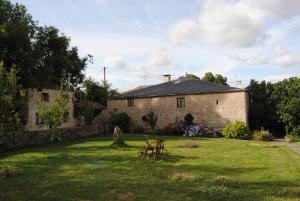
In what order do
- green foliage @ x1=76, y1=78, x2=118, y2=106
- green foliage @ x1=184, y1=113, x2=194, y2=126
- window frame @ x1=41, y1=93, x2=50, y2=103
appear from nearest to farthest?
window frame @ x1=41, y1=93, x2=50, y2=103
green foliage @ x1=184, y1=113, x2=194, y2=126
green foliage @ x1=76, y1=78, x2=118, y2=106

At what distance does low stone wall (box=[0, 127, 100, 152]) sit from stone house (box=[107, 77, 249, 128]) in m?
9.49

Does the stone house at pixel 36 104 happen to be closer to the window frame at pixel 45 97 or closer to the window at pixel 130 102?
the window frame at pixel 45 97

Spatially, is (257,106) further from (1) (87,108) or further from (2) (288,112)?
(1) (87,108)

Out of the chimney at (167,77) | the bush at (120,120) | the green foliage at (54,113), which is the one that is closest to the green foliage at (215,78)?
the chimney at (167,77)

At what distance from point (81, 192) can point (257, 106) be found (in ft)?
107

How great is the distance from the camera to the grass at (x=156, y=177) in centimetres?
1291

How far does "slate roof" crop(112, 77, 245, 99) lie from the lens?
41.9 m

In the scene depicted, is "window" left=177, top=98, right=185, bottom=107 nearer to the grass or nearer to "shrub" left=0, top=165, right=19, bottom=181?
the grass

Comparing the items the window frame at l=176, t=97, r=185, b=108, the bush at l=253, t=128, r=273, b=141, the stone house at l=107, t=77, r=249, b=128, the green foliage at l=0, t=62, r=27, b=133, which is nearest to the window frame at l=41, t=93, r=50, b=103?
the stone house at l=107, t=77, r=249, b=128

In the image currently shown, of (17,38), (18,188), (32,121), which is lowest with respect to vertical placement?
(18,188)

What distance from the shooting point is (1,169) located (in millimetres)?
17484

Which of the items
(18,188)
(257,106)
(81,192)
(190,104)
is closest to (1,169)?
(18,188)

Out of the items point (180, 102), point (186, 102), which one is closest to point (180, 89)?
point (180, 102)

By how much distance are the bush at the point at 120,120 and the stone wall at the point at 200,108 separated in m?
1.65
